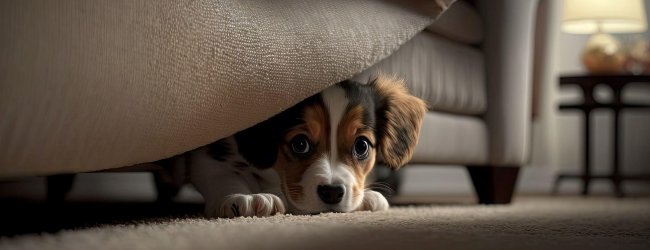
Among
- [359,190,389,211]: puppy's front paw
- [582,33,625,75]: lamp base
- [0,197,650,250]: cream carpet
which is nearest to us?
[0,197,650,250]: cream carpet

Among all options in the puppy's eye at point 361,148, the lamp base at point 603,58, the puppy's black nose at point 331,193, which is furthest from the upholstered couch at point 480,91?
the lamp base at point 603,58

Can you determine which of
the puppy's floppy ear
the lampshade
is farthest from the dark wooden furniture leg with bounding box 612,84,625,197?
the puppy's floppy ear

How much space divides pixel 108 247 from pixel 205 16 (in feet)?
1.52

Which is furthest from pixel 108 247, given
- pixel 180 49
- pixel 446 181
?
pixel 446 181

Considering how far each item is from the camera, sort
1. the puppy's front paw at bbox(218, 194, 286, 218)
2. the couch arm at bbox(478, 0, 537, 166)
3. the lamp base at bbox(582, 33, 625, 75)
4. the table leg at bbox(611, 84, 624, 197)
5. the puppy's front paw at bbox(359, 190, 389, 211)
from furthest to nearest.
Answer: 1. the lamp base at bbox(582, 33, 625, 75)
2. the table leg at bbox(611, 84, 624, 197)
3. the couch arm at bbox(478, 0, 537, 166)
4. the puppy's front paw at bbox(359, 190, 389, 211)
5. the puppy's front paw at bbox(218, 194, 286, 218)

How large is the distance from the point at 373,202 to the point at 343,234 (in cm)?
63

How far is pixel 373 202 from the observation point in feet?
5.72

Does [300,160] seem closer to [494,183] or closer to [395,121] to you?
[395,121]

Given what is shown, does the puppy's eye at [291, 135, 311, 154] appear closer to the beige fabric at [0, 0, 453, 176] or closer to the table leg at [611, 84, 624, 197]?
the beige fabric at [0, 0, 453, 176]

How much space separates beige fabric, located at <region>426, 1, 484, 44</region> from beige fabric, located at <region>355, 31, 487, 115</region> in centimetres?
2

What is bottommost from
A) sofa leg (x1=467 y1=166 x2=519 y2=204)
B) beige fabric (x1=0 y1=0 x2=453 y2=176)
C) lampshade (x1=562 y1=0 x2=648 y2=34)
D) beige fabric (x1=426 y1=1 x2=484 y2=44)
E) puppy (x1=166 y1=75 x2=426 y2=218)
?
sofa leg (x1=467 y1=166 x2=519 y2=204)

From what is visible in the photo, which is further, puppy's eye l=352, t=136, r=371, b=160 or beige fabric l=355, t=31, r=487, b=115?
beige fabric l=355, t=31, r=487, b=115

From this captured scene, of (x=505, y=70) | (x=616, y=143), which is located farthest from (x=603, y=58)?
(x=505, y=70)

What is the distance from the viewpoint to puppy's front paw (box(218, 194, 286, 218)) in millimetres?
1461
